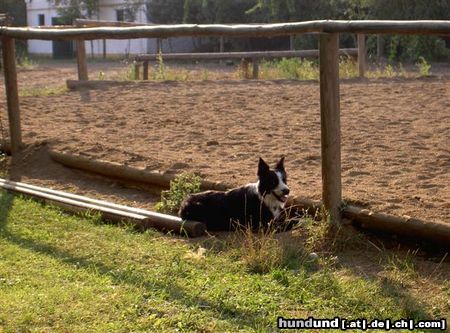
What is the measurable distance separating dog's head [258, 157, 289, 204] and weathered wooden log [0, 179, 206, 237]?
2.07 feet

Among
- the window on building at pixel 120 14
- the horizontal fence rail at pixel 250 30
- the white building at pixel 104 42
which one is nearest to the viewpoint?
A: the horizontal fence rail at pixel 250 30

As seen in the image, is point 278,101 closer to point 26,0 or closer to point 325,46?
point 325,46

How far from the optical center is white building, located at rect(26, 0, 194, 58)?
121 feet

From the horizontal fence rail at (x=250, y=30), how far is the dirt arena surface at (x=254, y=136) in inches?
55.2

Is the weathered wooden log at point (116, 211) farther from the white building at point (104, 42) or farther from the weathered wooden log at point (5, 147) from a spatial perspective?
the white building at point (104, 42)

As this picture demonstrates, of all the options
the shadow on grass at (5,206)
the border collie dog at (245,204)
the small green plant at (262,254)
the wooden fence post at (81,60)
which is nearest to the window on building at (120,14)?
the wooden fence post at (81,60)

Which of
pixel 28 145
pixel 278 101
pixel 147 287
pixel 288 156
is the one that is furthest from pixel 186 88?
pixel 147 287

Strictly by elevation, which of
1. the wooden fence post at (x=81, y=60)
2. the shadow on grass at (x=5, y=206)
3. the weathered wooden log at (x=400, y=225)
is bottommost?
the shadow on grass at (x=5, y=206)

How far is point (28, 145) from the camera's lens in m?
10.1

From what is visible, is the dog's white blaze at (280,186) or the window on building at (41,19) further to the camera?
the window on building at (41,19)

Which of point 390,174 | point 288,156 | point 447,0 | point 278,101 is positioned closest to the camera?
point 390,174

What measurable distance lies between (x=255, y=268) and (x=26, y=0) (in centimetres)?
4149

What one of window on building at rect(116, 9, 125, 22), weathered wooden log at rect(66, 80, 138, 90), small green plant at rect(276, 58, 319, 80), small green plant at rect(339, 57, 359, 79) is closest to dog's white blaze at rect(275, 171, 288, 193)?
weathered wooden log at rect(66, 80, 138, 90)

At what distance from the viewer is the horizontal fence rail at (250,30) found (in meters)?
5.57
